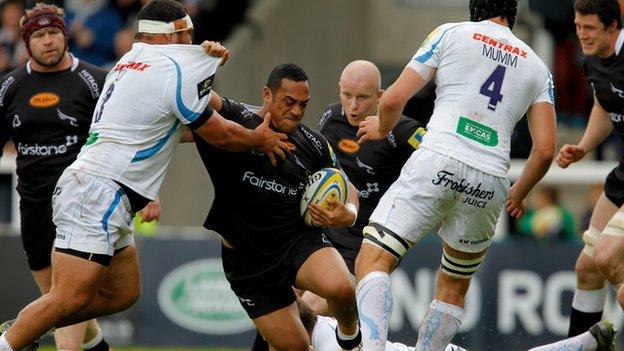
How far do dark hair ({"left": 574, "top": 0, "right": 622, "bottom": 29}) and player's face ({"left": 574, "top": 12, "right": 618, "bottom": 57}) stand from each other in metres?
0.03

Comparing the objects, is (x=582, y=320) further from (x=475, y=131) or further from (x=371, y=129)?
(x=371, y=129)

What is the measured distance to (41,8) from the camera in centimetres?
1075

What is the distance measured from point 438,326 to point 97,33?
9.90 metres

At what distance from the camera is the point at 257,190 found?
9.73 m

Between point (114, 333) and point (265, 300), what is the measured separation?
6.11 m

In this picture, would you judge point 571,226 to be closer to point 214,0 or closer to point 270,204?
point 214,0

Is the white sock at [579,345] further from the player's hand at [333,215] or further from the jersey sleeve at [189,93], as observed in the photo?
the jersey sleeve at [189,93]

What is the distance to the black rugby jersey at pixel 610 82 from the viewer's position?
34.1ft

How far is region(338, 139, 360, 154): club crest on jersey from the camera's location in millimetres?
11008

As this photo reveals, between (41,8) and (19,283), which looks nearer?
(41,8)

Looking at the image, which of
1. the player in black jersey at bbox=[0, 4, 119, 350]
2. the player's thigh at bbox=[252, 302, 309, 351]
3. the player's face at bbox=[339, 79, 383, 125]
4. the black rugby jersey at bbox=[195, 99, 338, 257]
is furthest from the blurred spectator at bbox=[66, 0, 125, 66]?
the player's thigh at bbox=[252, 302, 309, 351]

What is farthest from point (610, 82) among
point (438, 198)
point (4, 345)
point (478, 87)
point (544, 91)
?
point (4, 345)

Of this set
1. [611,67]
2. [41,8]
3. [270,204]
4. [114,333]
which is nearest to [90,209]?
[270,204]

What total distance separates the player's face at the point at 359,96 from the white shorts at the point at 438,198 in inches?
70.1
